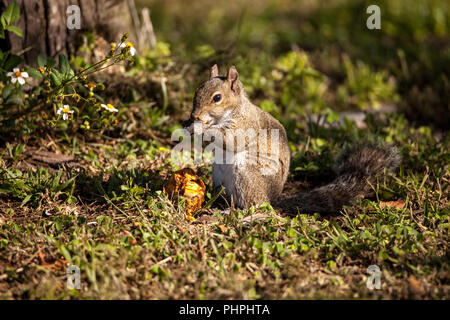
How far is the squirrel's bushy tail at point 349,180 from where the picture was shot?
322cm

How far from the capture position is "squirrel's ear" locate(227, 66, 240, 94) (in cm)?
315

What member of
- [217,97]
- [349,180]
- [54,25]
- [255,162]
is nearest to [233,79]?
[217,97]

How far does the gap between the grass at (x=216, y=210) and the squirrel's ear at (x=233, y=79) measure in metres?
0.69

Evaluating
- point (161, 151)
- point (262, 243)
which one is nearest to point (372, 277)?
point (262, 243)

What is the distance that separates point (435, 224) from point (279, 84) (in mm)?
2635

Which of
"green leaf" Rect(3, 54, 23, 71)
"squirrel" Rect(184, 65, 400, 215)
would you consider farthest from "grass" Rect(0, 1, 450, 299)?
"green leaf" Rect(3, 54, 23, 71)

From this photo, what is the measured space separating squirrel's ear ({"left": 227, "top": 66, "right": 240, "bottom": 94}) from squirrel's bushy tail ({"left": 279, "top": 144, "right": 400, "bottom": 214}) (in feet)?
2.63

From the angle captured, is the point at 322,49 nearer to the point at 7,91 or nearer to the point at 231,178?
the point at 231,178

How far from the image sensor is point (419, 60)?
571 cm

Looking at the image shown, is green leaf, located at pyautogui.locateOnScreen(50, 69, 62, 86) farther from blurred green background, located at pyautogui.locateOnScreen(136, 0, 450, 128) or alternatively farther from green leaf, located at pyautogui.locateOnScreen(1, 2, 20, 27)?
blurred green background, located at pyautogui.locateOnScreen(136, 0, 450, 128)

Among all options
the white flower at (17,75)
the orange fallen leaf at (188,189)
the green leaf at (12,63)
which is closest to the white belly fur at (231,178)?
the orange fallen leaf at (188,189)

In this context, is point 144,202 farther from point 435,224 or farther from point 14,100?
point 435,224

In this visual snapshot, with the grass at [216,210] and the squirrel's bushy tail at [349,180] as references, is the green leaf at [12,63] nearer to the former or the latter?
the grass at [216,210]

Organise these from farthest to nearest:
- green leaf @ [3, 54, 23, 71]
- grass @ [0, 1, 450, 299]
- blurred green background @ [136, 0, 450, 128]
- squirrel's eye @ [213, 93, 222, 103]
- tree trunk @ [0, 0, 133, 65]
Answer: blurred green background @ [136, 0, 450, 128]
tree trunk @ [0, 0, 133, 65]
green leaf @ [3, 54, 23, 71]
squirrel's eye @ [213, 93, 222, 103]
grass @ [0, 1, 450, 299]
